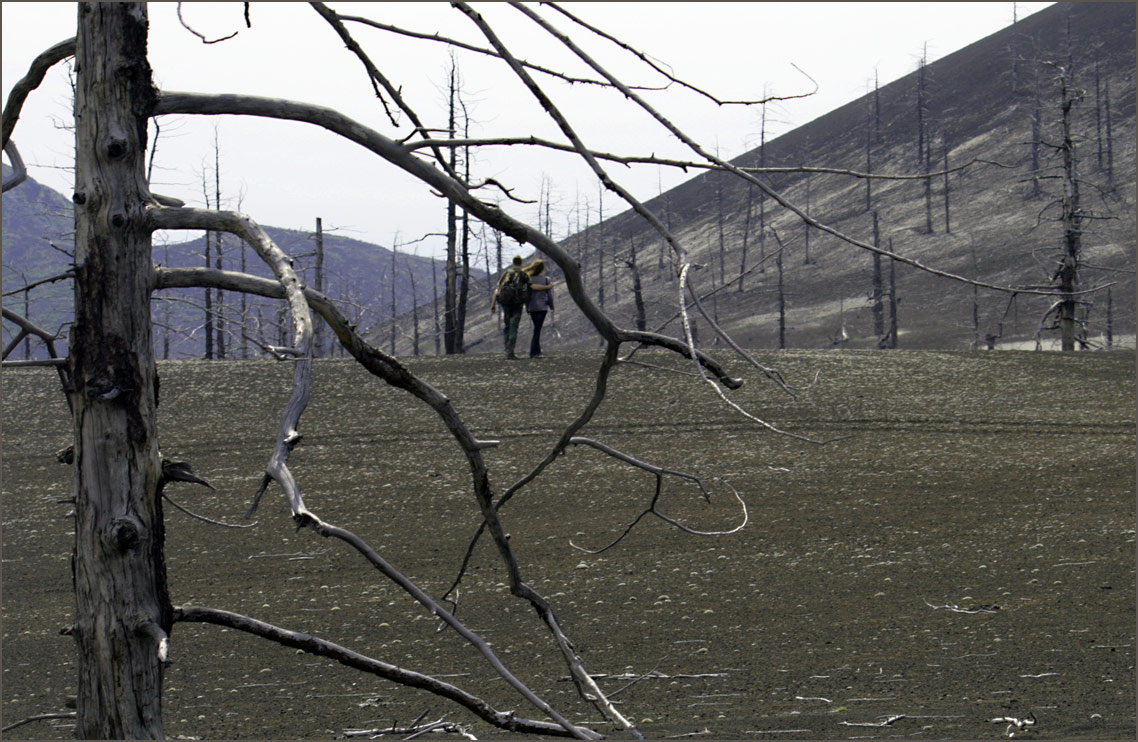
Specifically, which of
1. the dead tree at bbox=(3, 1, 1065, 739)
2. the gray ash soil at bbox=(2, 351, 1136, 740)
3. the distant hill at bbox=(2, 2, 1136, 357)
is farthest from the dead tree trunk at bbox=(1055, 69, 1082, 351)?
the distant hill at bbox=(2, 2, 1136, 357)

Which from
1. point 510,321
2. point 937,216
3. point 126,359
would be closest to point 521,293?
point 510,321

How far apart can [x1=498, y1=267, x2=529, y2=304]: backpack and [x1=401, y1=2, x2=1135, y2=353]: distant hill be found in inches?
1554

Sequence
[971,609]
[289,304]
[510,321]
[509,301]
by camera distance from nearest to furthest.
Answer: [289,304] → [971,609] → [509,301] → [510,321]

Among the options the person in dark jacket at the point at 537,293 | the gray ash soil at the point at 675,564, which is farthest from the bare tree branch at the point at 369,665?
the person in dark jacket at the point at 537,293

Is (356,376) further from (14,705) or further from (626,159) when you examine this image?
(626,159)

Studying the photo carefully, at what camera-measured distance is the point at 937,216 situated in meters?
83.8

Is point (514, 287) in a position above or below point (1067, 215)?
below

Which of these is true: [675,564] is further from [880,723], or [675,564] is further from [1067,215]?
[1067,215]

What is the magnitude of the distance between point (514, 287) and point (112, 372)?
15414 mm

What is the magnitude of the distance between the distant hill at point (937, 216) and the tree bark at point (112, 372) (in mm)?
54699

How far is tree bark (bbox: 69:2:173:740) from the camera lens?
266cm

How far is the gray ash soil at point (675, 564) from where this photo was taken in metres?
5.64

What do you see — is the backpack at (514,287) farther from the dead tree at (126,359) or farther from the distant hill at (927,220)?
the distant hill at (927,220)

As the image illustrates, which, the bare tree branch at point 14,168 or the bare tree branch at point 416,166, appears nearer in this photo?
the bare tree branch at point 416,166
